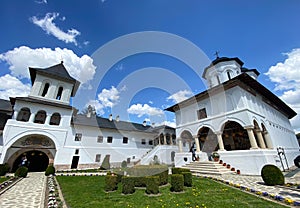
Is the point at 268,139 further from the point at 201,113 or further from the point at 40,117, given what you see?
the point at 40,117

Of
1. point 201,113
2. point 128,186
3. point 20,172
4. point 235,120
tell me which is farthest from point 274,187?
point 20,172

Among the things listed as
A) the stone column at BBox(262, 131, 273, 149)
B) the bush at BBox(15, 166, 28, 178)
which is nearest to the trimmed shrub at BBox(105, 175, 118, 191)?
the bush at BBox(15, 166, 28, 178)

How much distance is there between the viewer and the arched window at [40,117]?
18.6m

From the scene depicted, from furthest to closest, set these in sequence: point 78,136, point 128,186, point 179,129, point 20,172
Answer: point 78,136, point 179,129, point 20,172, point 128,186

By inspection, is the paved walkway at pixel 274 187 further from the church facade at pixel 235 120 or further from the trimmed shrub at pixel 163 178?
the trimmed shrub at pixel 163 178

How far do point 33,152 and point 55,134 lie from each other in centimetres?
360

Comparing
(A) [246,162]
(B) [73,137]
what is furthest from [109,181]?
(B) [73,137]

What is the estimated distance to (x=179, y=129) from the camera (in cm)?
1866

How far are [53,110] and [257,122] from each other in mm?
22948

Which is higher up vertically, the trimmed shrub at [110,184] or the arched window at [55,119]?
the arched window at [55,119]

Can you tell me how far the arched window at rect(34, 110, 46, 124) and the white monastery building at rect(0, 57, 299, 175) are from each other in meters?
Result: 0.02

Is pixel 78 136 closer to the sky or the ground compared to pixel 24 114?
closer to the ground

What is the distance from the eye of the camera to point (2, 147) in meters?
14.9

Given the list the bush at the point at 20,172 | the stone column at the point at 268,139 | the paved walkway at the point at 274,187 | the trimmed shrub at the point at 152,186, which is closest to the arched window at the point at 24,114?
the bush at the point at 20,172
